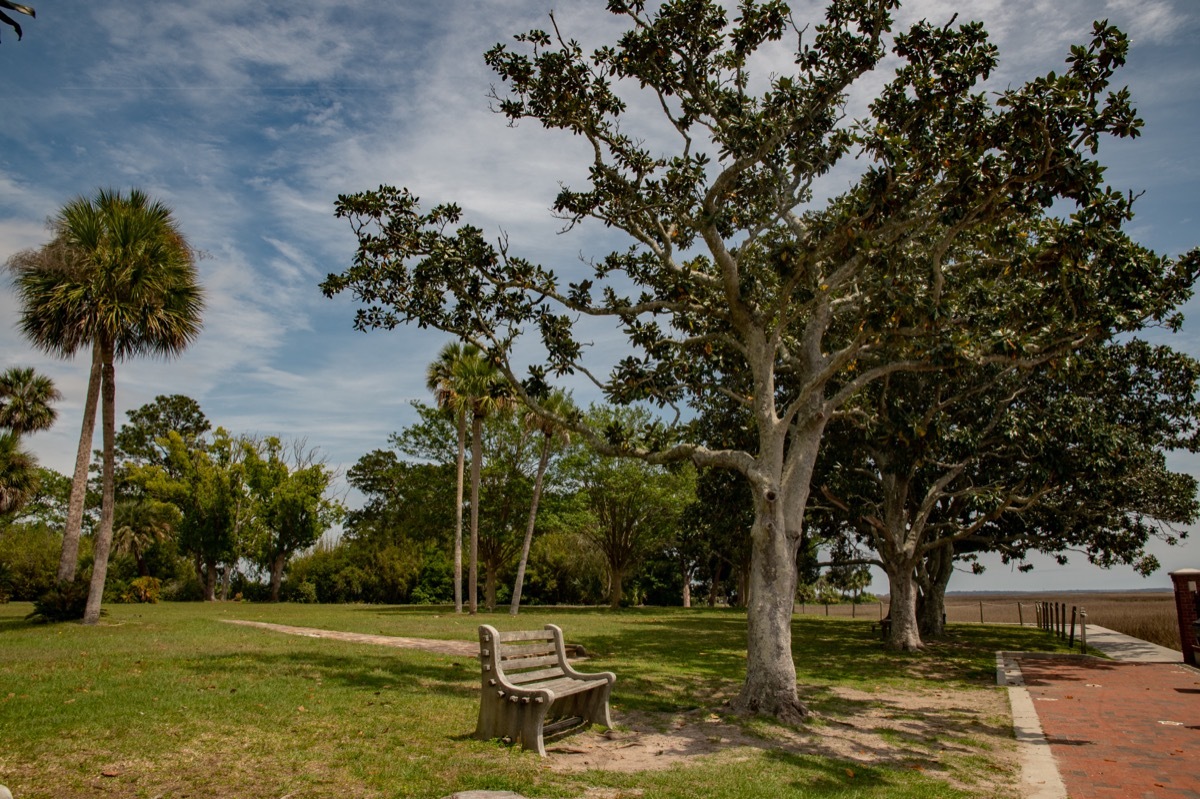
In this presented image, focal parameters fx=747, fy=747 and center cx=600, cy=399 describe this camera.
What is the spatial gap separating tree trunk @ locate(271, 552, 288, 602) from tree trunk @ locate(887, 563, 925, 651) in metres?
34.3

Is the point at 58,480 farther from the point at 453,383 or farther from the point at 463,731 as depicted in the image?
the point at 463,731

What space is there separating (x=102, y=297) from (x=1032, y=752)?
19716 mm

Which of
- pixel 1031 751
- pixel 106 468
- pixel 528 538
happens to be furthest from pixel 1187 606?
pixel 106 468

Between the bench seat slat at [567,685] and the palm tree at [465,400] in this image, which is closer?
the bench seat slat at [567,685]

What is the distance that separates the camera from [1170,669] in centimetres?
1516

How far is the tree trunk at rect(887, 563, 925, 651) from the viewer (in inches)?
784

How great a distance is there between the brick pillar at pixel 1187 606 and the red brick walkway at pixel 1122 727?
24.9 inches

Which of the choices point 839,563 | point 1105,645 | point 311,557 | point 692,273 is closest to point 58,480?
point 311,557

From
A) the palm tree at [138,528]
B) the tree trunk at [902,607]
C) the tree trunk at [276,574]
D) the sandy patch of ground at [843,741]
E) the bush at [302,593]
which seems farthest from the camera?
the tree trunk at [276,574]

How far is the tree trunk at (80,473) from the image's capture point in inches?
690

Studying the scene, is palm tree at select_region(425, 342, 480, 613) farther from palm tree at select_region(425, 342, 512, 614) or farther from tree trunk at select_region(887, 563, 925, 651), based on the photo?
tree trunk at select_region(887, 563, 925, 651)

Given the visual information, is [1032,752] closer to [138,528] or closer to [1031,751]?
[1031,751]

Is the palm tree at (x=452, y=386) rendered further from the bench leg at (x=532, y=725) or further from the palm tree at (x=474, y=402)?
the bench leg at (x=532, y=725)

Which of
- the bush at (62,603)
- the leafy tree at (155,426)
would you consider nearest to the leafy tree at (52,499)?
the leafy tree at (155,426)
